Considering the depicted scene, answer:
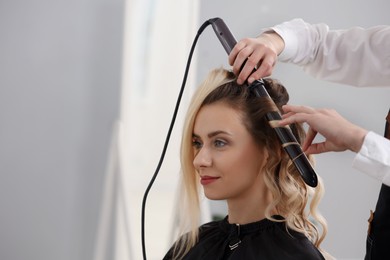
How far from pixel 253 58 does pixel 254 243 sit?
0.46 metres

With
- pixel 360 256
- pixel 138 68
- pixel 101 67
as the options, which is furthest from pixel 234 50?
pixel 360 256

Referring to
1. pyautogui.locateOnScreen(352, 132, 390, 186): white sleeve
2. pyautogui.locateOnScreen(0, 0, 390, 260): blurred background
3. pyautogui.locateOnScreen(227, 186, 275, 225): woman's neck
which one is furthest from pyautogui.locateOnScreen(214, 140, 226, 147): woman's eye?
pyautogui.locateOnScreen(0, 0, 390, 260): blurred background

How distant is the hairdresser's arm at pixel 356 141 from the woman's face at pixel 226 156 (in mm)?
335

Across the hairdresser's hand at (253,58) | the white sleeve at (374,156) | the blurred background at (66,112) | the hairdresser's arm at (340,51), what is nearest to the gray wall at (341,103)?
the blurred background at (66,112)

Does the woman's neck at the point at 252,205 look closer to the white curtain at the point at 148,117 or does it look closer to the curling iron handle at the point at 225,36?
the curling iron handle at the point at 225,36

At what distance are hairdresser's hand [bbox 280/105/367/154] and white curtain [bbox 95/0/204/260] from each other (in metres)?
1.48

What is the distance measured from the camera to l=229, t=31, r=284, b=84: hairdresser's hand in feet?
3.78

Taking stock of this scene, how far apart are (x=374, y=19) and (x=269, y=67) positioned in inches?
93.0

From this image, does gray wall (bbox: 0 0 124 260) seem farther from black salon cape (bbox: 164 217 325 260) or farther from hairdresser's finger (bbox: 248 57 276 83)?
hairdresser's finger (bbox: 248 57 276 83)

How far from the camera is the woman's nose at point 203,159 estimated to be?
4.45 ft

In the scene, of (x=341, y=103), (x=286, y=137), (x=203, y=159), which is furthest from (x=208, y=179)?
(x=341, y=103)

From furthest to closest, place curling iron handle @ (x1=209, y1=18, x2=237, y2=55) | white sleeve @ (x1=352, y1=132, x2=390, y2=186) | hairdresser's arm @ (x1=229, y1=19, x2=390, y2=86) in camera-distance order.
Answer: hairdresser's arm @ (x1=229, y1=19, x2=390, y2=86), curling iron handle @ (x1=209, y1=18, x2=237, y2=55), white sleeve @ (x1=352, y1=132, x2=390, y2=186)

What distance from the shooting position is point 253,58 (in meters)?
1.15

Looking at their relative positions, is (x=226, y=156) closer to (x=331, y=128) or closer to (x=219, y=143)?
(x=219, y=143)
